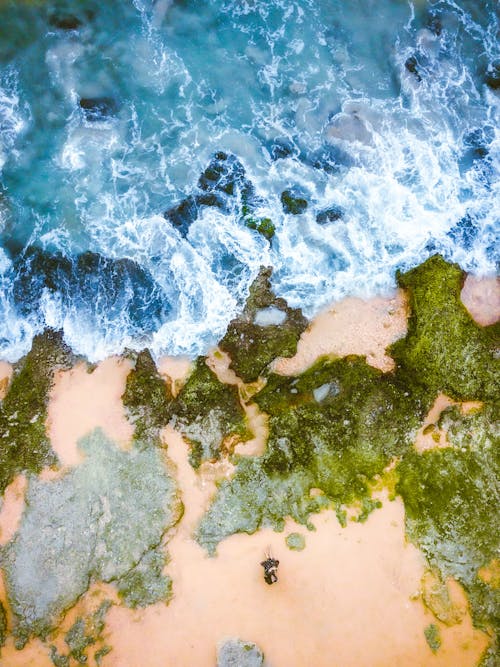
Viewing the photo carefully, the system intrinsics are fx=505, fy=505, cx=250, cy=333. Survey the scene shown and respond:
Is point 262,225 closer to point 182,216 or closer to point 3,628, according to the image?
point 182,216

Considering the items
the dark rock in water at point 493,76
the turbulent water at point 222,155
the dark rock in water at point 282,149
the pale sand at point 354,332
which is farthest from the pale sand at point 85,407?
the dark rock in water at point 493,76

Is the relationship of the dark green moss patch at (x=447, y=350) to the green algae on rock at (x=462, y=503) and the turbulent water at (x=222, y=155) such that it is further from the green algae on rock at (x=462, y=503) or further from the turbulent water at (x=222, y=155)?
the turbulent water at (x=222, y=155)

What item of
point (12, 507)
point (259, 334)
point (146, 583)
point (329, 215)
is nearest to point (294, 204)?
point (329, 215)

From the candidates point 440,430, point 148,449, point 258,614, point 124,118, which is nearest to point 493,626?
point 440,430

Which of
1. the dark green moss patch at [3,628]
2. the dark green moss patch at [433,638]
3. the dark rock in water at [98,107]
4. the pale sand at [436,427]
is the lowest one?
the dark green moss patch at [3,628]

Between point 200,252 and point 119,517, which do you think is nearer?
point 119,517

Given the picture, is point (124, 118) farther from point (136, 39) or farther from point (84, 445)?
point (84, 445)

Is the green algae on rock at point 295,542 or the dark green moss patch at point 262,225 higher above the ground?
the dark green moss patch at point 262,225

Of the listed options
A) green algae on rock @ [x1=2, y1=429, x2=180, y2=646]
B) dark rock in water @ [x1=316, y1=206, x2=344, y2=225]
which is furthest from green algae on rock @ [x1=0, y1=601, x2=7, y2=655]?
dark rock in water @ [x1=316, y1=206, x2=344, y2=225]
